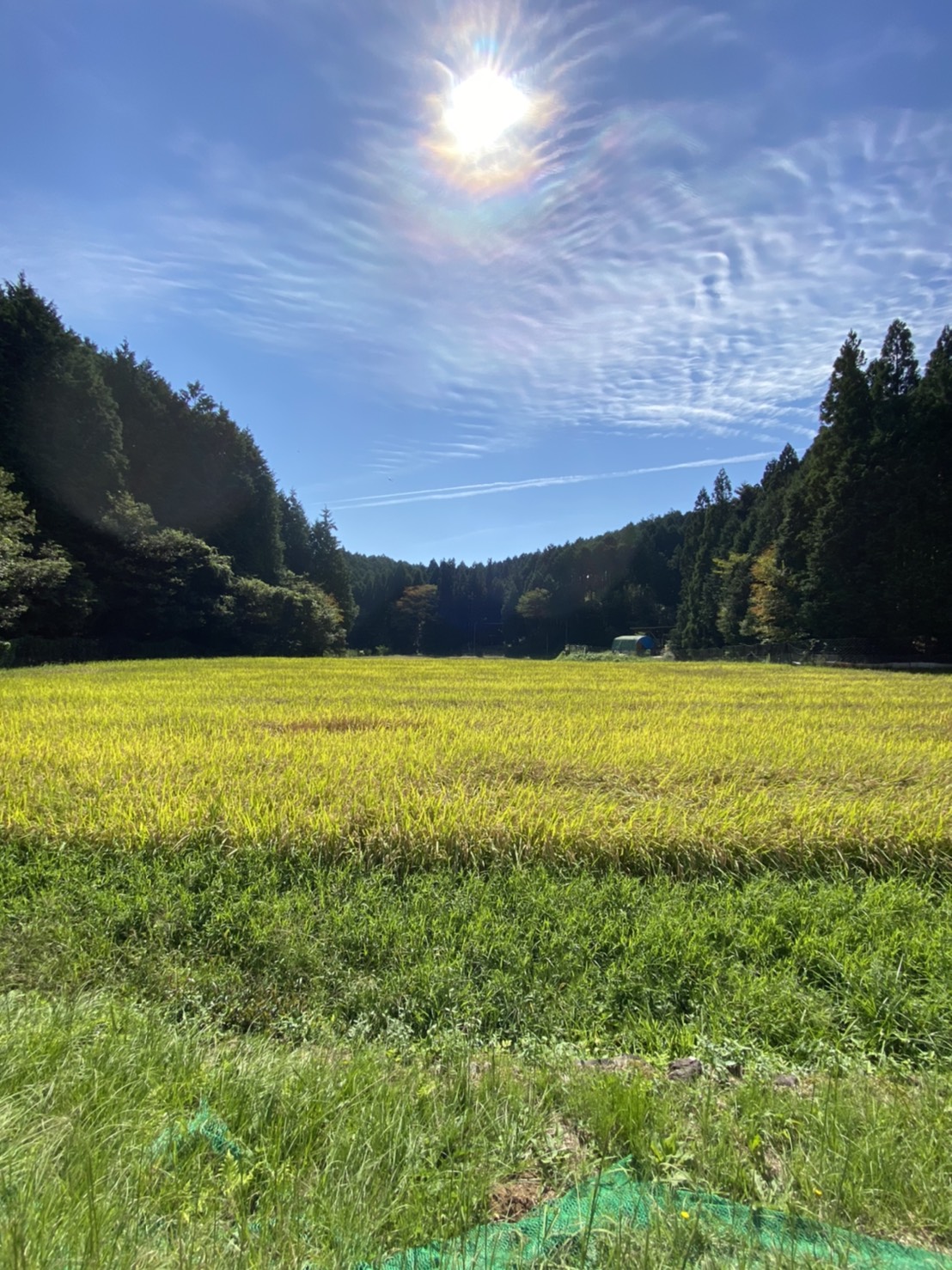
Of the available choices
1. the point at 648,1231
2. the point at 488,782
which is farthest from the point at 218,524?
the point at 648,1231

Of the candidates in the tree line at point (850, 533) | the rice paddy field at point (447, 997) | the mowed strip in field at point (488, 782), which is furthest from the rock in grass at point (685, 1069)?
the tree line at point (850, 533)

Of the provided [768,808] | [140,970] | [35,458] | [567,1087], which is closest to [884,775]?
[768,808]

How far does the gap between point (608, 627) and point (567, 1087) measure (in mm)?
71689

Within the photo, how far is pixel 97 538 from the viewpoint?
26.6m

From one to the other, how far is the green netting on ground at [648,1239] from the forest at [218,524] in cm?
2069

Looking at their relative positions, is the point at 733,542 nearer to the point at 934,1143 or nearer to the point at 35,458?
the point at 35,458

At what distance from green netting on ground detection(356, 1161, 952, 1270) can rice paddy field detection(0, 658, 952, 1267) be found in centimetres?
3

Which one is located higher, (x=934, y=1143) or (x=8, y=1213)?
(x=8, y=1213)

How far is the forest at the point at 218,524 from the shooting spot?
24.8 metres

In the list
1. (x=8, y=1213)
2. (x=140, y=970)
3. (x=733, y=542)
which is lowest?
(x=140, y=970)

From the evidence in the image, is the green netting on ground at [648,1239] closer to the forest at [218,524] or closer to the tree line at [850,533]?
the forest at [218,524]

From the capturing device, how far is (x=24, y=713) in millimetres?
7484

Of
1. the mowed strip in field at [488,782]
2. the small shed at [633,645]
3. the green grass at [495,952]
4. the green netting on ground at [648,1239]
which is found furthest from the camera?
the small shed at [633,645]

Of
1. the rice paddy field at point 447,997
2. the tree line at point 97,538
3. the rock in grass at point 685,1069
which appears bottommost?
the rock in grass at point 685,1069
